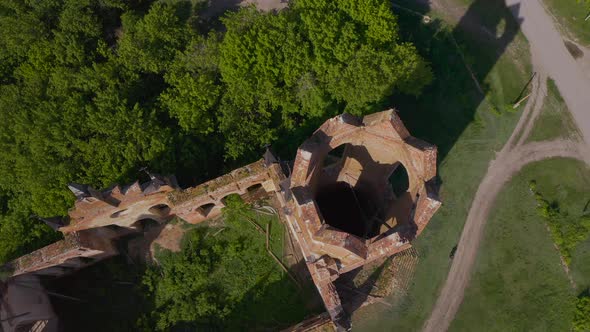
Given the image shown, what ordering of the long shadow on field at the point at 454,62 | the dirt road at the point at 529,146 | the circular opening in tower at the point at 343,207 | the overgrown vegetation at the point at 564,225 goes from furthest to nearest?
the long shadow on field at the point at 454,62 < the overgrown vegetation at the point at 564,225 < the dirt road at the point at 529,146 < the circular opening in tower at the point at 343,207

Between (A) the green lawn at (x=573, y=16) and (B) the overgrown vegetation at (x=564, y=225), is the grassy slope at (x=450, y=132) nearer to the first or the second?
(A) the green lawn at (x=573, y=16)

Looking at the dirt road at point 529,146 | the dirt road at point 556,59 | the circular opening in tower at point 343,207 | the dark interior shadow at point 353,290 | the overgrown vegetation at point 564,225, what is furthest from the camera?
the dirt road at point 556,59

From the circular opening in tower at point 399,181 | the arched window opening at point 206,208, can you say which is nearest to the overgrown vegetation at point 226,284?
the arched window opening at point 206,208

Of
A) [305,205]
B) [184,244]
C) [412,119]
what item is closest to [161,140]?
[184,244]

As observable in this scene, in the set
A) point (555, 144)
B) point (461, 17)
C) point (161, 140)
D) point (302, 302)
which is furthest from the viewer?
point (461, 17)

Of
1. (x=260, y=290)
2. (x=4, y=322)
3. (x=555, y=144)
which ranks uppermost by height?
(x=555, y=144)

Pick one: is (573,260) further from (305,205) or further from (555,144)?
(305,205)
